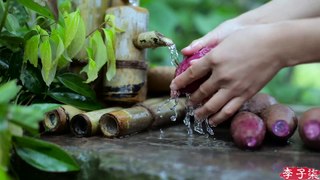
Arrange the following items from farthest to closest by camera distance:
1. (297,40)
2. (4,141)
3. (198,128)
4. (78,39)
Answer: (198,128)
(78,39)
(297,40)
(4,141)

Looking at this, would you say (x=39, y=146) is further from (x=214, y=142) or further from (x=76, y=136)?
(x=214, y=142)

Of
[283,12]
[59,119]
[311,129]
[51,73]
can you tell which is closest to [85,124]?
[59,119]

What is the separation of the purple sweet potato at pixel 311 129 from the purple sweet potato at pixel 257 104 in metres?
0.21

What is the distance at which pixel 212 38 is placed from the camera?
1.37 metres

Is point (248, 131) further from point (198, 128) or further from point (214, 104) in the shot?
point (198, 128)

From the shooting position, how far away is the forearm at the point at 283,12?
139 centimetres

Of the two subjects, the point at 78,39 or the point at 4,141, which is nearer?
the point at 4,141

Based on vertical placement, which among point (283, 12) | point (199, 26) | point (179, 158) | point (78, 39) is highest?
point (199, 26)

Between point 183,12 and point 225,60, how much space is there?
272 centimetres

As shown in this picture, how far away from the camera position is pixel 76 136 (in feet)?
3.92

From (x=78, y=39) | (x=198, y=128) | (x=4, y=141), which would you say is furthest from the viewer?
(x=198, y=128)

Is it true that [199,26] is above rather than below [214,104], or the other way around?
above

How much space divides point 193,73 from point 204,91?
2.5 inches

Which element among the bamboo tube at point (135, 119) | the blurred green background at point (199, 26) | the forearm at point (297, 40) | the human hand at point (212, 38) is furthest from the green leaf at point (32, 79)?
the blurred green background at point (199, 26)
